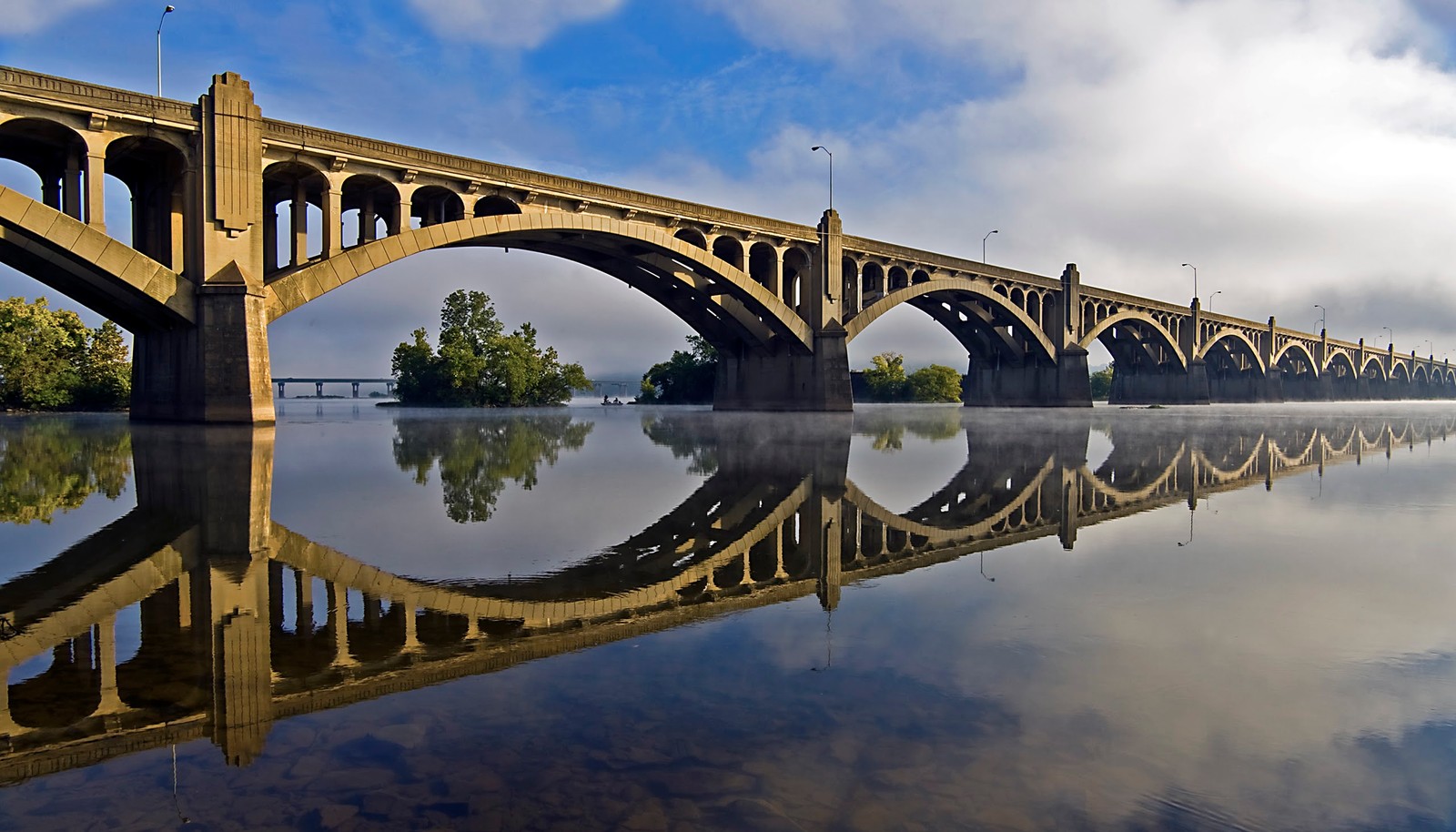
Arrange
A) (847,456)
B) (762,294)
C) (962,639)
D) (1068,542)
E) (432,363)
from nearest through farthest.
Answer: (962,639)
(1068,542)
(847,456)
(762,294)
(432,363)

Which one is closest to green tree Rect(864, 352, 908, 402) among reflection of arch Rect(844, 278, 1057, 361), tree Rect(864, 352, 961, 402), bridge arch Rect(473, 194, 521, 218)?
tree Rect(864, 352, 961, 402)

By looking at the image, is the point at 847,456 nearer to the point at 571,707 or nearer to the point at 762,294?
the point at 571,707

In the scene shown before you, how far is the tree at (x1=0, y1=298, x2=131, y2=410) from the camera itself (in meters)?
51.1

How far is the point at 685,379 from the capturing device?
99812 mm

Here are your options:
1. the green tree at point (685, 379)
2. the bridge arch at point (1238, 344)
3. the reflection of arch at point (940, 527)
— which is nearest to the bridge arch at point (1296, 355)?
the bridge arch at point (1238, 344)

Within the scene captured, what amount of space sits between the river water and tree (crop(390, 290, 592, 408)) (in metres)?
66.6

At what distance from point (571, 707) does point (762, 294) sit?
4777 centimetres

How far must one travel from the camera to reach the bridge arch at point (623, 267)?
3391cm

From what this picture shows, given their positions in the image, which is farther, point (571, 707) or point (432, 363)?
point (432, 363)

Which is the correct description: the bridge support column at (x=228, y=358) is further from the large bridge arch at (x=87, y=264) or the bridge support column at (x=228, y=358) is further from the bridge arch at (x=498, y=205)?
the bridge arch at (x=498, y=205)

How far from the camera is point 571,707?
4.23 metres

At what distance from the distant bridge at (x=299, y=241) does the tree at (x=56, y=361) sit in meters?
22.6

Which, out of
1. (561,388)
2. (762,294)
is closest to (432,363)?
(561,388)

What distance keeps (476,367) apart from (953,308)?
43.7 metres
